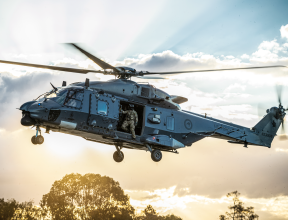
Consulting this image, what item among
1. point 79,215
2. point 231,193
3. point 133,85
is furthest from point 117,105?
point 231,193

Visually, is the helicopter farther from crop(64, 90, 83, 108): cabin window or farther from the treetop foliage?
the treetop foliage

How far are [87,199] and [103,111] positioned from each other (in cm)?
3109

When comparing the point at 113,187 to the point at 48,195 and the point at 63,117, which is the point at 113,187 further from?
the point at 63,117

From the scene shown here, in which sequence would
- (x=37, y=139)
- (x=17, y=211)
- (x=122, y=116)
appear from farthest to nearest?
(x=17, y=211), (x=122, y=116), (x=37, y=139)

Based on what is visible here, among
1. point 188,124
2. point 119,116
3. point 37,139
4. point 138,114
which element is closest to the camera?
point 37,139

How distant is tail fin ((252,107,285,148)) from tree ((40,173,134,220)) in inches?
1079

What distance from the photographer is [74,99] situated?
15.9 m

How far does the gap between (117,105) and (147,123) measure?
237cm

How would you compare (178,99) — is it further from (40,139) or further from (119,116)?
(40,139)

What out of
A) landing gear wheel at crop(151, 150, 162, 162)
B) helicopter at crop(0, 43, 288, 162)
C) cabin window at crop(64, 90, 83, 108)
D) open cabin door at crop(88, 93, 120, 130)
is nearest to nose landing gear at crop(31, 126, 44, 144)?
helicopter at crop(0, 43, 288, 162)

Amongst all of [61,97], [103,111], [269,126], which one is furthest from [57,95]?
[269,126]

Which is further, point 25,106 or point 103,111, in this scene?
point 103,111

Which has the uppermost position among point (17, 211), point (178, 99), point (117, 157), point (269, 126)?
point (178, 99)

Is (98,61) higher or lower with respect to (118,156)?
higher
